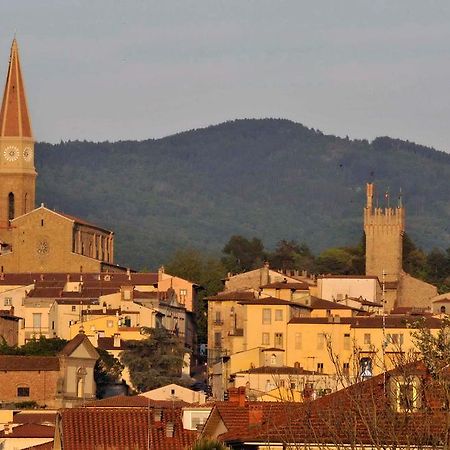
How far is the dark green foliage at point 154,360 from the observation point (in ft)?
299

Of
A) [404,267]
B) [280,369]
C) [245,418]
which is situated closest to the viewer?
[245,418]

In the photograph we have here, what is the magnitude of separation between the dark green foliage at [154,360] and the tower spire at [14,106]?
54.5 m

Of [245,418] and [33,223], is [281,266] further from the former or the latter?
[245,418]

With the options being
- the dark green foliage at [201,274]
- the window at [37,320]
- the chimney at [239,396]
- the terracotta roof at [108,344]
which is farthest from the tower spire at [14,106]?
the chimney at [239,396]

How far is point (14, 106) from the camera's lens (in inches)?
5935

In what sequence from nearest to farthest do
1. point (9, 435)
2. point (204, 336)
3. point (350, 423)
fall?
point (350, 423) < point (9, 435) < point (204, 336)

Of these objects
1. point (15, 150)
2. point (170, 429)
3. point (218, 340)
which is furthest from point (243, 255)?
point (170, 429)

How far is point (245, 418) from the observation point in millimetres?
32906

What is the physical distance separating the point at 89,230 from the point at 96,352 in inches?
1744

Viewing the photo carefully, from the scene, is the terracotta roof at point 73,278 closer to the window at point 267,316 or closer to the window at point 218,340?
the window at point 218,340

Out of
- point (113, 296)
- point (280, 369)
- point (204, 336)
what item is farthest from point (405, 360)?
point (204, 336)

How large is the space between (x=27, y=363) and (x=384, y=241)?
5143 cm

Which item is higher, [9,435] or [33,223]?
[33,223]

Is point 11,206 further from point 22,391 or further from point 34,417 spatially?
point 34,417
